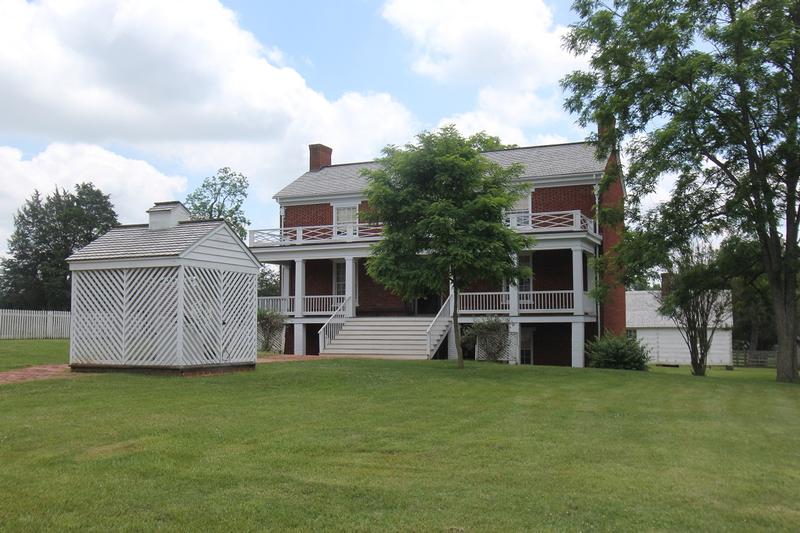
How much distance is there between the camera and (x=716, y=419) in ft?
33.4

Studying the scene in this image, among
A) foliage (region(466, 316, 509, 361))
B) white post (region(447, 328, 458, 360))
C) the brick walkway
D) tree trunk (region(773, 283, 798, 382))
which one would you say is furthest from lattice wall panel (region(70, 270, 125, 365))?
tree trunk (region(773, 283, 798, 382))

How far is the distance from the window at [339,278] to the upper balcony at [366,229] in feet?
5.04

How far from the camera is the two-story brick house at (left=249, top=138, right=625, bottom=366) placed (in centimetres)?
2530

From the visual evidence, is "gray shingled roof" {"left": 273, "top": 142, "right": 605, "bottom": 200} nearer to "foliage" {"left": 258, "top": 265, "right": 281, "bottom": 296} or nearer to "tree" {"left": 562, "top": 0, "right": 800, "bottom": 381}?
"tree" {"left": 562, "top": 0, "right": 800, "bottom": 381}

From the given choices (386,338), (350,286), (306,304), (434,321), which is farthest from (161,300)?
(306,304)

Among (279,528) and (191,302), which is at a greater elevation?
(191,302)

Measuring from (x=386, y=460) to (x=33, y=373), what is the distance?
36.5 ft

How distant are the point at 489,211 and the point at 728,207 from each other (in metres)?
7.44

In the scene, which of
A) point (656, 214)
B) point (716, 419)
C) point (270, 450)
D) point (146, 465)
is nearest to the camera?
point (146, 465)

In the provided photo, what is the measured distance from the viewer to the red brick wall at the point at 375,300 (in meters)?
29.9

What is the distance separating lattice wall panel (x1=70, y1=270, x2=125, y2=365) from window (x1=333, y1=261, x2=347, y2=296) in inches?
626

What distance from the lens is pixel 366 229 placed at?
29484 millimetres

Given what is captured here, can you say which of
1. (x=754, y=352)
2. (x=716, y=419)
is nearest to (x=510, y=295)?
(x=716, y=419)

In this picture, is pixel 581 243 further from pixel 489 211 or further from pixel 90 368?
pixel 90 368
